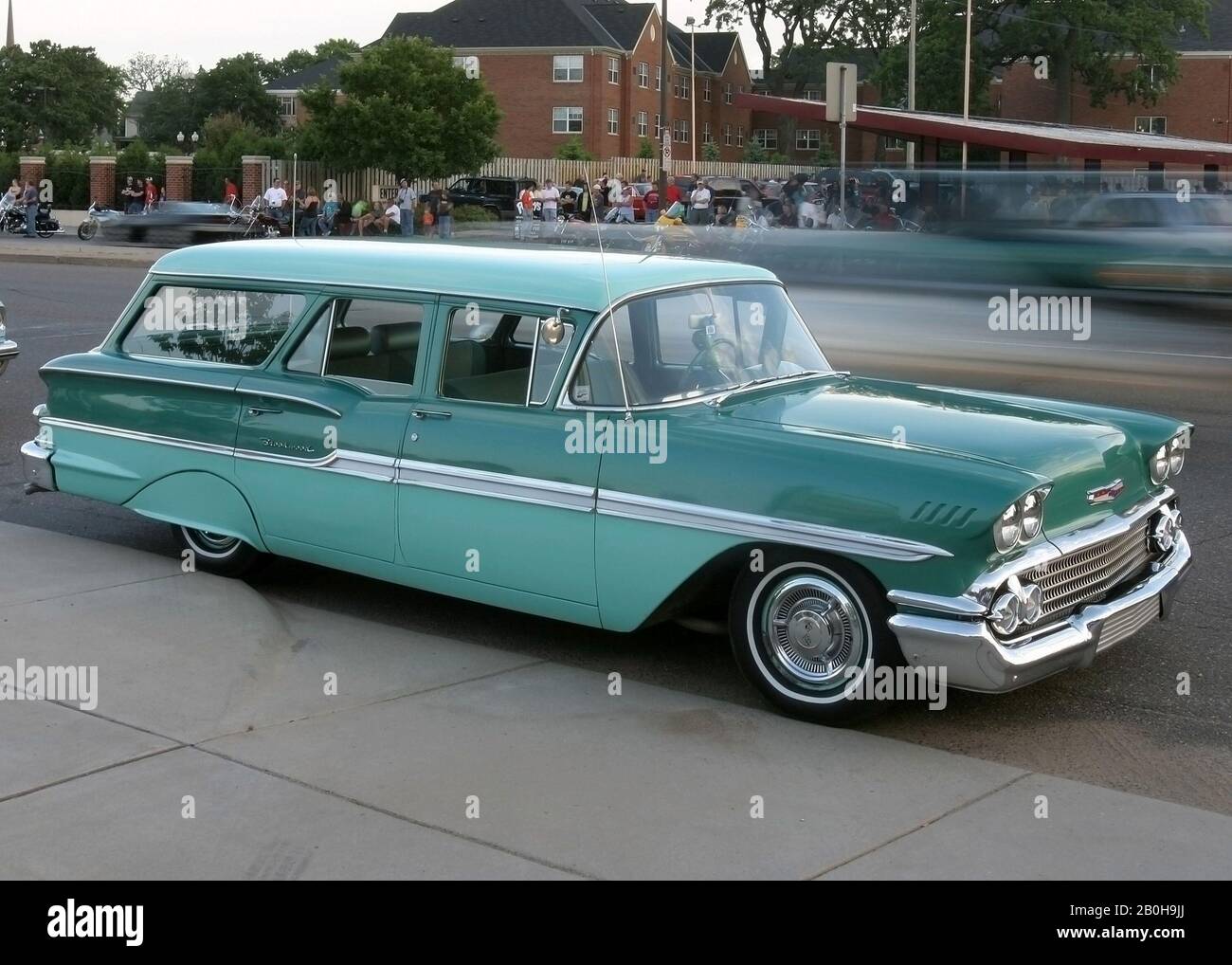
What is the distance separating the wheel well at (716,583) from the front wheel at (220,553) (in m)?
2.27

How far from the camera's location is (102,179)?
170 feet

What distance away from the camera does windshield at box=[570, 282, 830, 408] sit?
5771mm

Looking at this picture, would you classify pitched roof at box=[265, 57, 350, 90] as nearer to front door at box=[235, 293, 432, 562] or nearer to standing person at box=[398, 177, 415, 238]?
standing person at box=[398, 177, 415, 238]

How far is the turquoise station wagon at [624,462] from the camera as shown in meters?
5.06

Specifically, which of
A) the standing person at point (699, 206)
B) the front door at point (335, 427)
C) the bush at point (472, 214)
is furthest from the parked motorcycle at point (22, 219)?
the front door at point (335, 427)

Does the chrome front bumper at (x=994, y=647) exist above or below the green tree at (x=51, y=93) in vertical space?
below

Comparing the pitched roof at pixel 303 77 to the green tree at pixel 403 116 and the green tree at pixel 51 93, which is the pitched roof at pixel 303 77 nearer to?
the green tree at pixel 51 93

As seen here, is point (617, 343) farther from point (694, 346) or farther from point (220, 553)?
point (220, 553)

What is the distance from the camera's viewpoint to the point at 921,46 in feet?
208

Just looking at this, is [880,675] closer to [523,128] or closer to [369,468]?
[369,468]

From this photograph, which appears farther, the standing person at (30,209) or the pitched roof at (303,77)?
the pitched roof at (303,77)

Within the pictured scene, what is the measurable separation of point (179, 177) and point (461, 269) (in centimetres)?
4689

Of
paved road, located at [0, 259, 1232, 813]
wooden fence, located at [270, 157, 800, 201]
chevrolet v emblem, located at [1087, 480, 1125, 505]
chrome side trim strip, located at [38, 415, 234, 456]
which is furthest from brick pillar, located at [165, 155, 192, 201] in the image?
chevrolet v emblem, located at [1087, 480, 1125, 505]

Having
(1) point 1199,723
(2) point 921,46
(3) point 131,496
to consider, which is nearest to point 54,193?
(2) point 921,46
